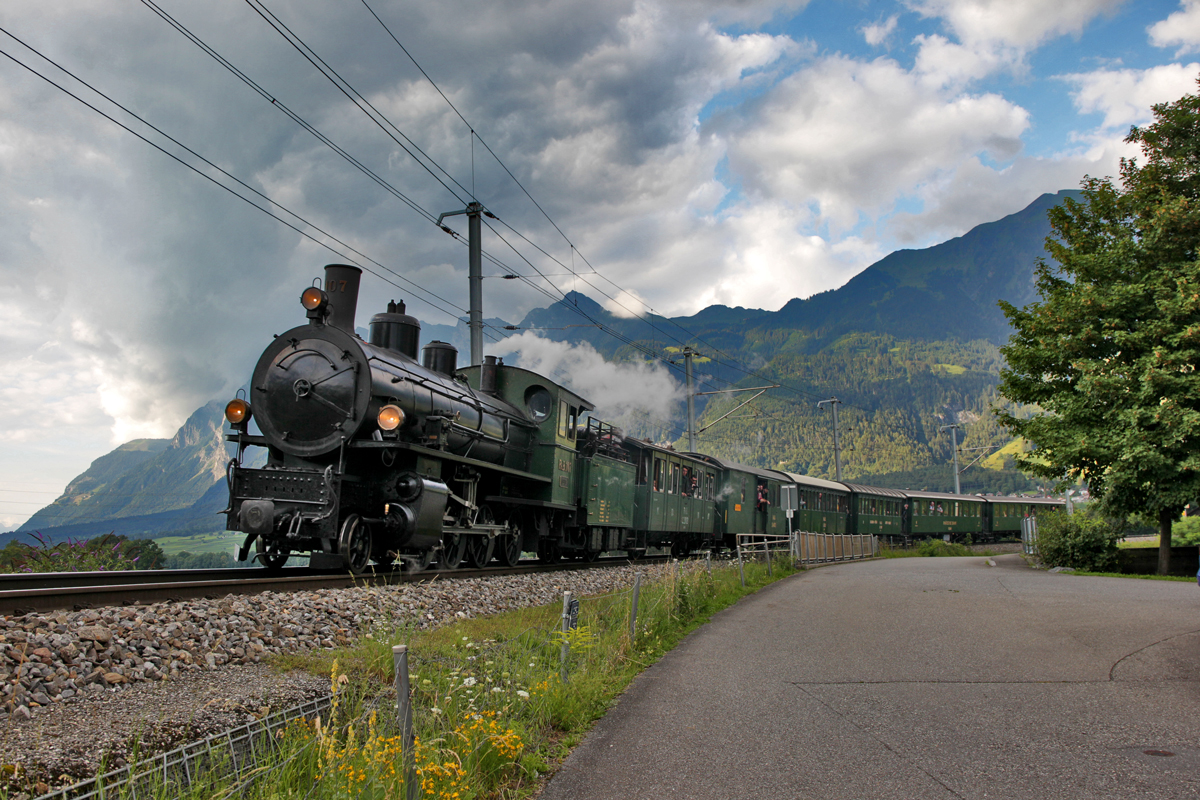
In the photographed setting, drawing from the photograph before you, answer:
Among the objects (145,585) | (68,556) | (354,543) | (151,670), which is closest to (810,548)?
(354,543)

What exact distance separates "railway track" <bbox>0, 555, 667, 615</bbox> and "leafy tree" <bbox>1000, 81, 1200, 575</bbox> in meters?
14.5

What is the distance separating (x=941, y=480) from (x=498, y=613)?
565 ft

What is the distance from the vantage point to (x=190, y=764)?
3.51m

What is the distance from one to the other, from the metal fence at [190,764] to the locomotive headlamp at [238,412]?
25.6ft

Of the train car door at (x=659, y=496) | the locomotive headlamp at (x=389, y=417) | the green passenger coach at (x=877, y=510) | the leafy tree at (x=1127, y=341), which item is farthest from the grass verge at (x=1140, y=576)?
the green passenger coach at (x=877, y=510)

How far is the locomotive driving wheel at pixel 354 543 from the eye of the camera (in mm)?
10094

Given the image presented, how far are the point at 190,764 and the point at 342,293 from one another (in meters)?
9.03

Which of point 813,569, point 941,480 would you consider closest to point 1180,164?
point 813,569

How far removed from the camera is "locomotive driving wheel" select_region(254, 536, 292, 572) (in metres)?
10.5

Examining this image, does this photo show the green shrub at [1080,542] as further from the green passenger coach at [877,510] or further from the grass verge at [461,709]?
the grass verge at [461,709]

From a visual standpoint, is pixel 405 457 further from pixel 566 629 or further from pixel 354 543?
pixel 566 629

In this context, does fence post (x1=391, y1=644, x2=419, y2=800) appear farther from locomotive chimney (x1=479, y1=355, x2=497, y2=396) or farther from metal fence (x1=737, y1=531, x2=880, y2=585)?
metal fence (x1=737, y1=531, x2=880, y2=585)

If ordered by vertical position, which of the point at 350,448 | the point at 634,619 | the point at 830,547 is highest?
the point at 350,448

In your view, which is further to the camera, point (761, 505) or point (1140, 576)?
point (761, 505)
